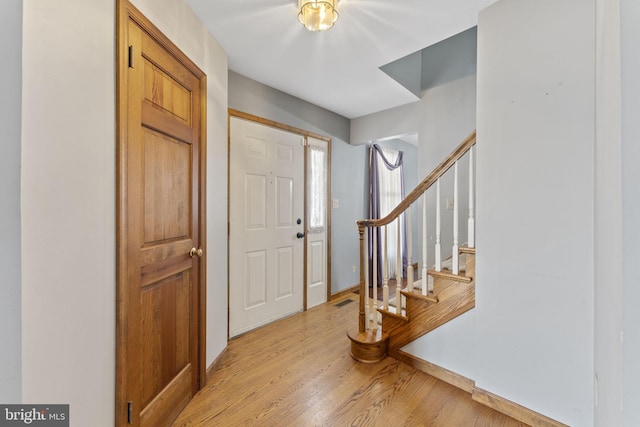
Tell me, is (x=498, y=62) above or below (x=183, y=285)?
above

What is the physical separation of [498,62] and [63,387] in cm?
247

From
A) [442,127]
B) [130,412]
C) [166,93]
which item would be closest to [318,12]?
[166,93]

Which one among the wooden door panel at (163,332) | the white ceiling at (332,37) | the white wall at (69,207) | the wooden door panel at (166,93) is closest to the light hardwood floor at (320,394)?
the wooden door panel at (163,332)

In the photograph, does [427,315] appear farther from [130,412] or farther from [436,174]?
[130,412]

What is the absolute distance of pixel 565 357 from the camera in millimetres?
1348

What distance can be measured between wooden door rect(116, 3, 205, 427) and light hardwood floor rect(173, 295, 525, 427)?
0.24m

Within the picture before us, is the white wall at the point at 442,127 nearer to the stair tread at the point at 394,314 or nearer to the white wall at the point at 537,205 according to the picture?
the stair tread at the point at 394,314

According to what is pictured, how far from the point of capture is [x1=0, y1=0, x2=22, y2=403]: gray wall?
70cm

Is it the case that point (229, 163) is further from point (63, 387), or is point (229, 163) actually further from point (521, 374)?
point (521, 374)

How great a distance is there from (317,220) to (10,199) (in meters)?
2.59

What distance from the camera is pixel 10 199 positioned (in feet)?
2.33

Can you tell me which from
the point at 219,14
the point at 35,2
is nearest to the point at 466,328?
the point at 35,2

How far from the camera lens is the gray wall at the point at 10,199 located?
0.70m

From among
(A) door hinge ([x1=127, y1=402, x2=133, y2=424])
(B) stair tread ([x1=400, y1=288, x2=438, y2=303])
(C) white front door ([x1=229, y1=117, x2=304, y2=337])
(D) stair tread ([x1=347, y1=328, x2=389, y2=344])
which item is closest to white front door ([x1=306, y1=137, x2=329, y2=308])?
(C) white front door ([x1=229, y1=117, x2=304, y2=337])
